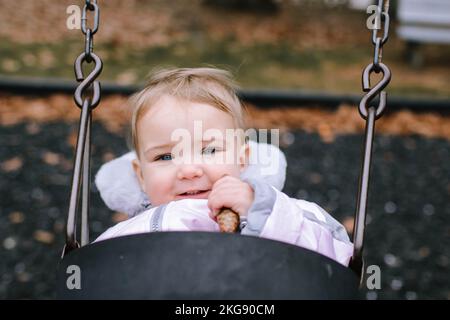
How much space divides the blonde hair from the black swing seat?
1.59ft

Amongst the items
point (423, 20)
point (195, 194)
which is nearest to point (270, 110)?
point (423, 20)

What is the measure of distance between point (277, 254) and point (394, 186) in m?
2.44

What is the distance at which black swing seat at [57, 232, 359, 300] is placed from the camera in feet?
3.03

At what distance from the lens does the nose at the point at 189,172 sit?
4.26 ft

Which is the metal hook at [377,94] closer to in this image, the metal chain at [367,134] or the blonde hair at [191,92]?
the metal chain at [367,134]

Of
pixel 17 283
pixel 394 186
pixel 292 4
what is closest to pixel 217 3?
pixel 292 4

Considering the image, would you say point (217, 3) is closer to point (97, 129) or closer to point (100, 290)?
point (97, 129)

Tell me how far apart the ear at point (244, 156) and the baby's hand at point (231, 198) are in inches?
10.4

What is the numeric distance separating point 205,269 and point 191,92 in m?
0.55

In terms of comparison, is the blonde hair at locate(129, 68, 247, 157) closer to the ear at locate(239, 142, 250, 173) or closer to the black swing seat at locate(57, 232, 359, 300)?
the ear at locate(239, 142, 250, 173)

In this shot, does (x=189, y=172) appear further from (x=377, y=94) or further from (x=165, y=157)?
(x=377, y=94)

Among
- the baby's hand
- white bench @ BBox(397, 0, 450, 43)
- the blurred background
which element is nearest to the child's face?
the baby's hand

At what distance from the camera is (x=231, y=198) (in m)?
1.18
